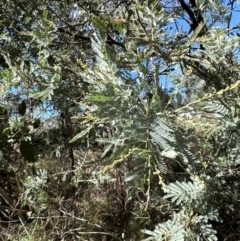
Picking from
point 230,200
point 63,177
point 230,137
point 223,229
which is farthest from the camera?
point 63,177

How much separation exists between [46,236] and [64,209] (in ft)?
0.59

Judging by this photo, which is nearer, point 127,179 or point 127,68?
point 127,179

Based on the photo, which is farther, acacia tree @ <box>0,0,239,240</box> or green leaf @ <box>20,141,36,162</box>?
green leaf @ <box>20,141,36,162</box>

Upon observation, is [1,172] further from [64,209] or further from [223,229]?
[223,229]

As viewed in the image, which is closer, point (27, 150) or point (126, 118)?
point (126, 118)

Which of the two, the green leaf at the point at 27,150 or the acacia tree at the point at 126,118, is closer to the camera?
the acacia tree at the point at 126,118

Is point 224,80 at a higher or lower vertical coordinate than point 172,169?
higher

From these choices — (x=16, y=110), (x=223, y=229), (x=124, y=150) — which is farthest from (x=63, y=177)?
(x=124, y=150)

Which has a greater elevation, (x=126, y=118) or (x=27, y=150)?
(x=126, y=118)

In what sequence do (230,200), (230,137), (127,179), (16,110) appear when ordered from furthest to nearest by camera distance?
(16,110), (230,200), (230,137), (127,179)

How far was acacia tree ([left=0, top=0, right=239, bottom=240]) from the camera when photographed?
1.06 meters

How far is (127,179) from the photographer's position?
1.15m

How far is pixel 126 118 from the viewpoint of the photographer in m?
1.03

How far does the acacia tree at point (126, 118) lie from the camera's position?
3.47 ft
